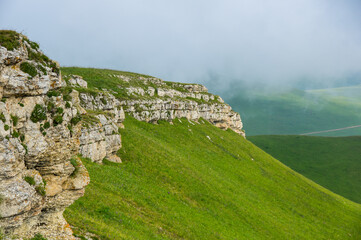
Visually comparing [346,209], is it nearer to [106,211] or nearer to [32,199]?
[106,211]

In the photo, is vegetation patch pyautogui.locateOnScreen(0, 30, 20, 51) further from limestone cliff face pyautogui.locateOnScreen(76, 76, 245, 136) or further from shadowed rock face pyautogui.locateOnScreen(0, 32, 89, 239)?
limestone cliff face pyautogui.locateOnScreen(76, 76, 245, 136)

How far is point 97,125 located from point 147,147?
14.5 metres

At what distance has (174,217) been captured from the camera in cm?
2906

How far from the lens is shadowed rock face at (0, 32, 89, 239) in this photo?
36.6 ft

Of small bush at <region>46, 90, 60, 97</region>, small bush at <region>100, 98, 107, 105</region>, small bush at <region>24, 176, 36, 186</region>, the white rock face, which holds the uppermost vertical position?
the white rock face

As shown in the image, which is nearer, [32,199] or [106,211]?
[32,199]

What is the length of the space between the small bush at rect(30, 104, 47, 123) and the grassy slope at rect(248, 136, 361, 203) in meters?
134

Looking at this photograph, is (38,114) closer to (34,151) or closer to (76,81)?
(34,151)

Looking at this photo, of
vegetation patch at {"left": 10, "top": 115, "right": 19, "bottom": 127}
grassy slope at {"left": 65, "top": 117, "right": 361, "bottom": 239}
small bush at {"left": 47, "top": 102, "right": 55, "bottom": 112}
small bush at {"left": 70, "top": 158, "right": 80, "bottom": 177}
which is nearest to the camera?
vegetation patch at {"left": 10, "top": 115, "right": 19, "bottom": 127}

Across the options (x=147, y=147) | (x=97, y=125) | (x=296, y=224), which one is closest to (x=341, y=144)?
(x=296, y=224)

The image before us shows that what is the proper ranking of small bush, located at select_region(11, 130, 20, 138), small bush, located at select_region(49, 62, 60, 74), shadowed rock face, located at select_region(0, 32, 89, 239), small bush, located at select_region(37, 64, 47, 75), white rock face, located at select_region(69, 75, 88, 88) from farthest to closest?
white rock face, located at select_region(69, 75, 88, 88) < small bush, located at select_region(49, 62, 60, 74) < small bush, located at select_region(37, 64, 47, 75) < small bush, located at select_region(11, 130, 20, 138) < shadowed rock face, located at select_region(0, 32, 89, 239)

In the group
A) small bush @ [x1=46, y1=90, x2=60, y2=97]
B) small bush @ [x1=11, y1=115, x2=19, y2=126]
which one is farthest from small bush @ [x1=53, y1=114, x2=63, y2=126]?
small bush @ [x1=11, y1=115, x2=19, y2=126]

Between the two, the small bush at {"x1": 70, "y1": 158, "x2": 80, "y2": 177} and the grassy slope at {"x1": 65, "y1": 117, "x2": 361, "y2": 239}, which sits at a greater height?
the small bush at {"x1": 70, "y1": 158, "x2": 80, "y2": 177}

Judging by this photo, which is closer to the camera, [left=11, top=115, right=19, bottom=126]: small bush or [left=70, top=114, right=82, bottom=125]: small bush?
[left=11, top=115, right=19, bottom=126]: small bush
